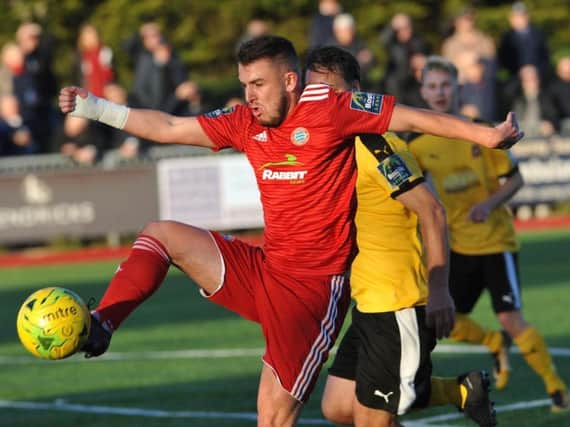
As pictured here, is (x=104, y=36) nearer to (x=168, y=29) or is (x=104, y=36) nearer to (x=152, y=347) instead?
(x=168, y=29)

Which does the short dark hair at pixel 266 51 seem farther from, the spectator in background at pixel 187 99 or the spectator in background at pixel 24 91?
the spectator in background at pixel 24 91

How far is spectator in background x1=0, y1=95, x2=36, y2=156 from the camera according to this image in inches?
878

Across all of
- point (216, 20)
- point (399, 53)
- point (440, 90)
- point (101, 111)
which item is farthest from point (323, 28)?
point (101, 111)

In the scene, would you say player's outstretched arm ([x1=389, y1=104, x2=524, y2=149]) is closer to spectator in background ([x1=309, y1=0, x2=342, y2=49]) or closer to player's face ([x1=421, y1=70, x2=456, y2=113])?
player's face ([x1=421, y1=70, x2=456, y2=113])

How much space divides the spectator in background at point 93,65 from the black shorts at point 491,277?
13.3 m

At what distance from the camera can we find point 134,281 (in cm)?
715

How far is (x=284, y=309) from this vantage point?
7.40m

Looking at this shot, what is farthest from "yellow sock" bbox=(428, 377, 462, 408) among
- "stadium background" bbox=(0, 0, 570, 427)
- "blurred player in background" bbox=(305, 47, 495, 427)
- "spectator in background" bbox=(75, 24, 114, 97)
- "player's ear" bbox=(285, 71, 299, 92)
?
"spectator in background" bbox=(75, 24, 114, 97)

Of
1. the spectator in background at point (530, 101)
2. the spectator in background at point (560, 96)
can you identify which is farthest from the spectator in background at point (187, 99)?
the spectator in background at point (560, 96)

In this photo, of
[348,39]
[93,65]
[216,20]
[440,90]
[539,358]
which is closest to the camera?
[440,90]

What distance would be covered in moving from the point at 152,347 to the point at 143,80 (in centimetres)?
997

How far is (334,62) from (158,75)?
15192 millimetres

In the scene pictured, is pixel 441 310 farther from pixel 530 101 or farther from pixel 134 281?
pixel 530 101

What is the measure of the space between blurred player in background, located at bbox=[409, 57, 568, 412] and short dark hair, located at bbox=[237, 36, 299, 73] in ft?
8.83
